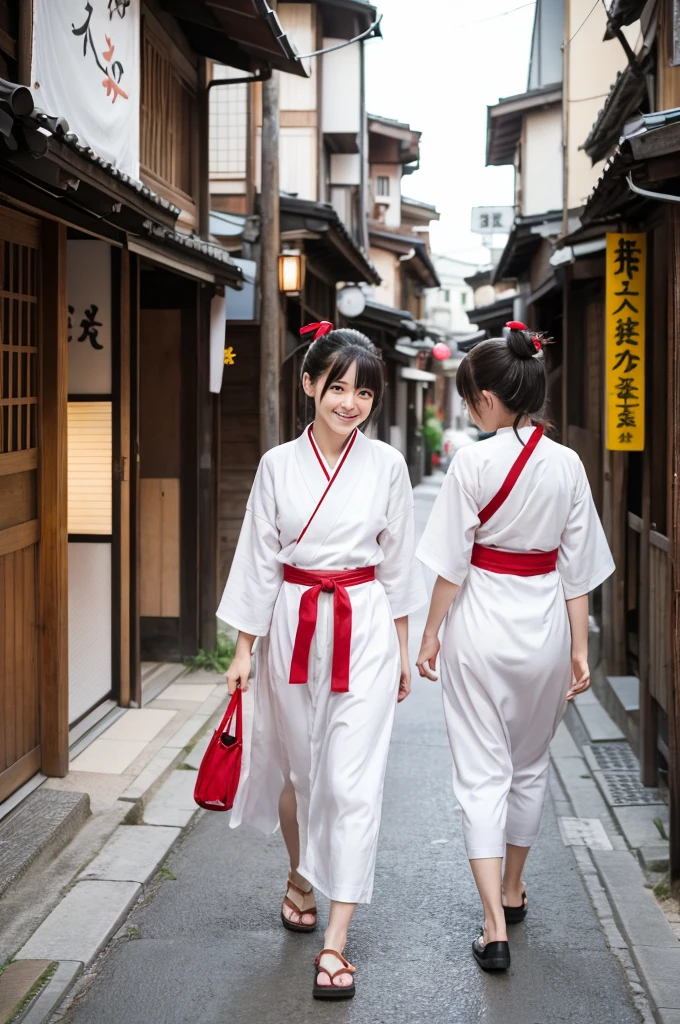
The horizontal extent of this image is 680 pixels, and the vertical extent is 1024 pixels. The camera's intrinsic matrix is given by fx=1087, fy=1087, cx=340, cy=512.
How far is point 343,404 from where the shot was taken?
445 cm

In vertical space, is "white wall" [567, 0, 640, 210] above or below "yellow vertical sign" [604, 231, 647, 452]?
above

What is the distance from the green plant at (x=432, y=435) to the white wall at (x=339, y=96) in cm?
2439

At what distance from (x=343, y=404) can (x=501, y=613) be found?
110cm

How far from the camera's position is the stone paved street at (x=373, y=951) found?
13.5 feet

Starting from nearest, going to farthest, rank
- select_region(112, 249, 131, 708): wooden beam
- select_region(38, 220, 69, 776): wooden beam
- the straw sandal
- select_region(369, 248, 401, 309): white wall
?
the straw sandal → select_region(38, 220, 69, 776): wooden beam → select_region(112, 249, 131, 708): wooden beam → select_region(369, 248, 401, 309): white wall

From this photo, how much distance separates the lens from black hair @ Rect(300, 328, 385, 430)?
4.46m

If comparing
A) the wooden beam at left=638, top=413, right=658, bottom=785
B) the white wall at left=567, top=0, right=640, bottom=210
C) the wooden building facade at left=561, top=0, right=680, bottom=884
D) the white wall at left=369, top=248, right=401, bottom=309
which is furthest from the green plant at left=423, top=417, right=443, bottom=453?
the wooden beam at left=638, top=413, right=658, bottom=785

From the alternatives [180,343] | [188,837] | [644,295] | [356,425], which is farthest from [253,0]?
[188,837]

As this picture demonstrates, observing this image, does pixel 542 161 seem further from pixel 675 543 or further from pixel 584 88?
pixel 675 543

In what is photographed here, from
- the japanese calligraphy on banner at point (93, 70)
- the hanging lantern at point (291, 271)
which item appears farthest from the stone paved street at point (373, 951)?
the hanging lantern at point (291, 271)

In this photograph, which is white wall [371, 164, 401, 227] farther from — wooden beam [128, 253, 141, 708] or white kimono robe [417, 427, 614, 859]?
white kimono robe [417, 427, 614, 859]

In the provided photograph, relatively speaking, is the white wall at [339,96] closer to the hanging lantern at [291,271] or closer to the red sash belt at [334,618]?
the hanging lantern at [291,271]

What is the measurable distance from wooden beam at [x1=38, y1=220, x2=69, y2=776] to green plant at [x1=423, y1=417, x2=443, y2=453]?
37.2 m

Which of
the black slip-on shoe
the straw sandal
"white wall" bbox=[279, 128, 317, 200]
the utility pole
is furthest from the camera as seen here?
"white wall" bbox=[279, 128, 317, 200]
